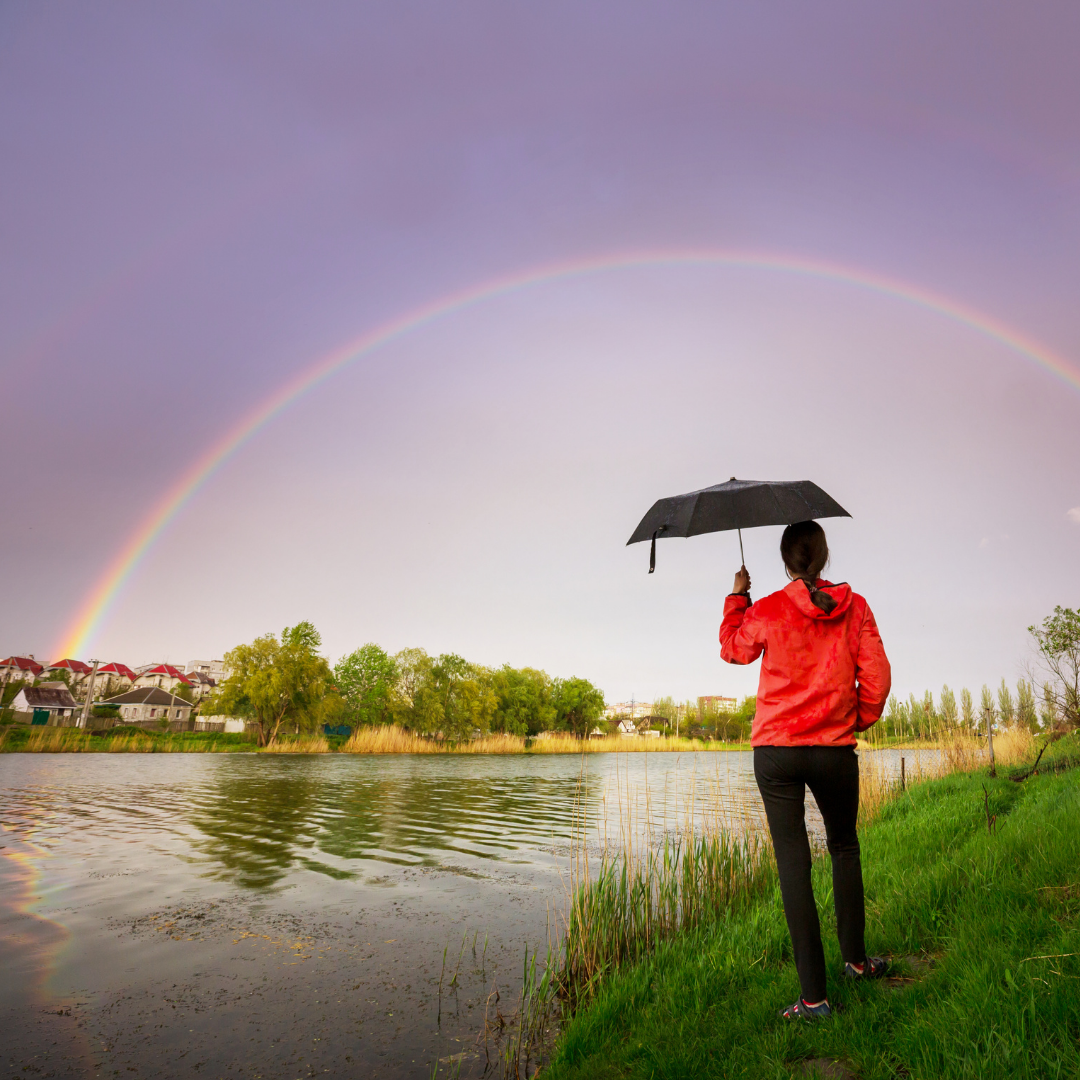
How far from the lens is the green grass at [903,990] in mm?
2453

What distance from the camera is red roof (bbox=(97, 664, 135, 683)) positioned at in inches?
4451

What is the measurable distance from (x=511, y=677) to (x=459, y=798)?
44.7 m

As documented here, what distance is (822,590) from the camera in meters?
3.06

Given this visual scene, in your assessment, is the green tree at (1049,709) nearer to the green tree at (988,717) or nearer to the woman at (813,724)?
the green tree at (988,717)

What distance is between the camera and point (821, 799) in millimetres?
3039

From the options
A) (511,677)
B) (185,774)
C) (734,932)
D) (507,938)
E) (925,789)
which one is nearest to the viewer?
(734,932)

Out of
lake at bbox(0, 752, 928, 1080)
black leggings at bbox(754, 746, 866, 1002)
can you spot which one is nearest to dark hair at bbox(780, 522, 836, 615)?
black leggings at bbox(754, 746, 866, 1002)

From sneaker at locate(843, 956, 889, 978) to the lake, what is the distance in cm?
180

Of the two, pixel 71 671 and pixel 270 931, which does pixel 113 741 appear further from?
pixel 71 671

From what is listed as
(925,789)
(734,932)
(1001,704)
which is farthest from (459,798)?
(1001,704)

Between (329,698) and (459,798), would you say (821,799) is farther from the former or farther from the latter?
(329,698)

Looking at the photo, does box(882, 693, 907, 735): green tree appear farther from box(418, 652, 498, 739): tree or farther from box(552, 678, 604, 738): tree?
box(552, 678, 604, 738): tree

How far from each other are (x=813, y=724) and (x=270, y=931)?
5.56 metres

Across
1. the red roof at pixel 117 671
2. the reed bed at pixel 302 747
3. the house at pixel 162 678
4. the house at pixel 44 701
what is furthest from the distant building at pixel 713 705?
the red roof at pixel 117 671
